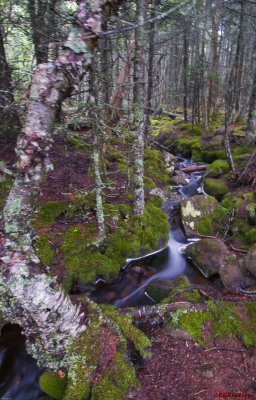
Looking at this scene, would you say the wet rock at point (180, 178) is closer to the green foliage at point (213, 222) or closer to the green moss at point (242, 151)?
the green moss at point (242, 151)

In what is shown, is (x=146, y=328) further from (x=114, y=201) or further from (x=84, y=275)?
(x=114, y=201)

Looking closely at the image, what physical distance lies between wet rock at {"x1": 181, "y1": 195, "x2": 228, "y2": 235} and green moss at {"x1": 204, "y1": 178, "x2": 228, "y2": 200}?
111cm

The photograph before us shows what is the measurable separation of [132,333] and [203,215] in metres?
5.07

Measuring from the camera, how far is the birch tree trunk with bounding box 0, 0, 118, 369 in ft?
7.29

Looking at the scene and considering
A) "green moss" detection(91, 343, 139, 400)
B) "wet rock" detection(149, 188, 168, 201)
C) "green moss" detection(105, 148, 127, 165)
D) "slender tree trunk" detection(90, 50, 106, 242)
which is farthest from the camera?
"green moss" detection(105, 148, 127, 165)

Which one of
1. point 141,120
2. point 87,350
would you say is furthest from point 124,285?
point 141,120

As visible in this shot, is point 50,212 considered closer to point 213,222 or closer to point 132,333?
point 132,333

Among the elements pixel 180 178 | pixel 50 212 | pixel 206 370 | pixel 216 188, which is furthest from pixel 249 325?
pixel 180 178

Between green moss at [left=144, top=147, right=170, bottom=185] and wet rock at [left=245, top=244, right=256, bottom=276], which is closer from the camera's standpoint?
wet rock at [left=245, top=244, right=256, bottom=276]

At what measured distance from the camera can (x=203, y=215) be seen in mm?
8062

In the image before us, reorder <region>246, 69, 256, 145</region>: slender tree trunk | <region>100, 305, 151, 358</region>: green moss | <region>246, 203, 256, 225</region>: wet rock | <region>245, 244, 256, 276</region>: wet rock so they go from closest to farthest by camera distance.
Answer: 1. <region>100, 305, 151, 358</region>: green moss
2. <region>245, 244, 256, 276</region>: wet rock
3. <region>246, 203, 256, 225</region>: wet rock
4. <region>246, 69, 256, 145</region>: slender tree trunk

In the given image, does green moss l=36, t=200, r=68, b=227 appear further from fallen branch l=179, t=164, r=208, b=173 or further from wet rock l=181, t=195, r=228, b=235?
fallen branch l=179, t=164, r=208, b=173

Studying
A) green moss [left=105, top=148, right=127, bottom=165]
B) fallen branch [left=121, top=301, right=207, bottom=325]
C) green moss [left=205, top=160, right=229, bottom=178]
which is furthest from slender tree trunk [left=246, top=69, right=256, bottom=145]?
fallen branch [left=121, top=301, right=207, bottom=325]

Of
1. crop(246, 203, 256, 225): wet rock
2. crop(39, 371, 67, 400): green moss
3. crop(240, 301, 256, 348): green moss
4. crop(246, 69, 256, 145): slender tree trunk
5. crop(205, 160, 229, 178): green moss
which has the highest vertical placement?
crop(246, 69, 256, 145): slender tree trunk
